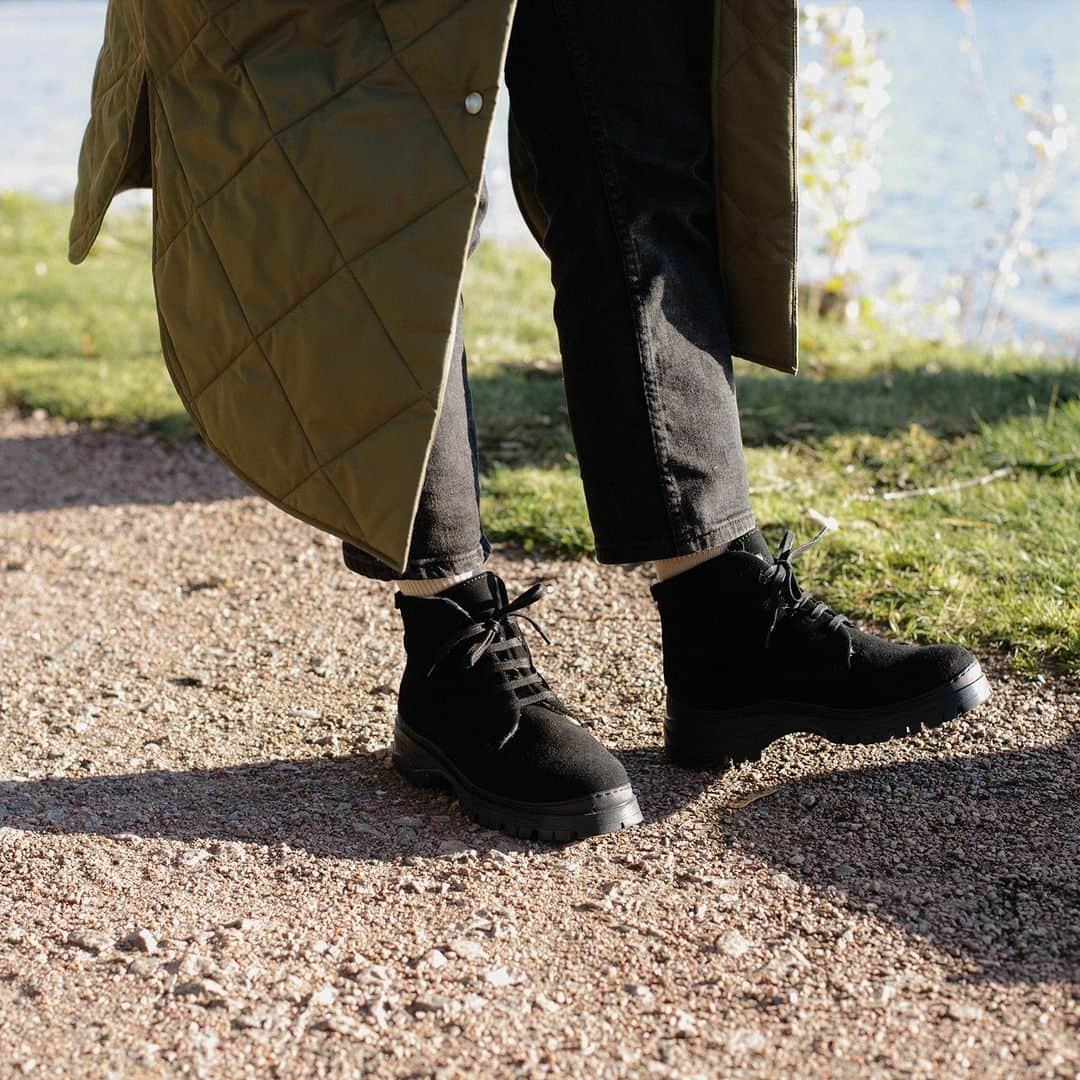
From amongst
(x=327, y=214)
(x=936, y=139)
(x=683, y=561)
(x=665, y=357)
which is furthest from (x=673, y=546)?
(x=936, y=139)

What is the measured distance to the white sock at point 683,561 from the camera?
195 centimetres

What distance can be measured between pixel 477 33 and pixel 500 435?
8.36 feet

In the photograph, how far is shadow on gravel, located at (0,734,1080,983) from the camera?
68.2 inches

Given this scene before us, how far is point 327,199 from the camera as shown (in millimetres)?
1645

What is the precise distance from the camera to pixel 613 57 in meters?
1.77

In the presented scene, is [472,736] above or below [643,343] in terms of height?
below

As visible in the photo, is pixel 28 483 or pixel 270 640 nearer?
pixel 270 640

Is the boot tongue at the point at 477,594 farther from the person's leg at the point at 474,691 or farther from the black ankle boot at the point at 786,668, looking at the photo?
the black ankle boot at the point at 786,668

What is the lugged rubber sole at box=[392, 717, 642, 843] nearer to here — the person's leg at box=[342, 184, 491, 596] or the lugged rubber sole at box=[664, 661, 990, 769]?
the lugged rubber sole at box=[664, 661, 990, 769]

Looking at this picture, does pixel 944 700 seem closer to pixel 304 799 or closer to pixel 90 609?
pixel 304 799

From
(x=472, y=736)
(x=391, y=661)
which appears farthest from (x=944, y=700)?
(x=391, y=661)

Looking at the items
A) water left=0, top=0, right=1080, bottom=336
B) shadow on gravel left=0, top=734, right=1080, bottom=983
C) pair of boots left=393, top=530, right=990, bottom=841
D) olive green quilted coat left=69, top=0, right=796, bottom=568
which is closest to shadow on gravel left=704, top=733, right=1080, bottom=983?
shadow on gravel left=0, top=734, right=1080, bottom=983

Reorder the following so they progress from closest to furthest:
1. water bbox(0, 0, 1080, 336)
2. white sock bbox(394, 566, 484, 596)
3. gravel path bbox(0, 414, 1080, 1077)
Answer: gravel path bbox(0, 414, 1080, 1077)
white sock bbox(394, 566, 484, 596)
water bbox(0, 0, 1080, 336)

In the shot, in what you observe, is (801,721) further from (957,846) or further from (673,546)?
(673,546)
